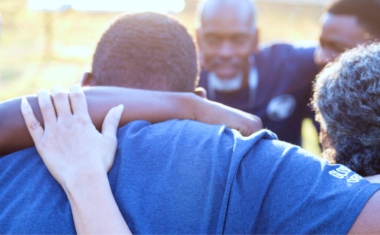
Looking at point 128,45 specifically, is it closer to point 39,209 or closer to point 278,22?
point 39,209

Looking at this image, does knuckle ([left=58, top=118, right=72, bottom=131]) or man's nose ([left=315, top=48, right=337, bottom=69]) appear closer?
knuckle ([left=58, top=118, right=72, bottom=131])

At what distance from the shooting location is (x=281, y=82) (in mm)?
3744

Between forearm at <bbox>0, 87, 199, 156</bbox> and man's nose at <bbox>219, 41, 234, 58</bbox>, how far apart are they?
206 cm

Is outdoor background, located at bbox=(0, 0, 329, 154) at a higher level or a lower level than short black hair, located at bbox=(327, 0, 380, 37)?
lower

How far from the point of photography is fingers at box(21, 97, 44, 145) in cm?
137

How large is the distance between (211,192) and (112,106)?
2.05 feet

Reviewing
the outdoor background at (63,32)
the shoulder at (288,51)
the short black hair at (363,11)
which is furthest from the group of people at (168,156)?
the outdoor background at (63,32)

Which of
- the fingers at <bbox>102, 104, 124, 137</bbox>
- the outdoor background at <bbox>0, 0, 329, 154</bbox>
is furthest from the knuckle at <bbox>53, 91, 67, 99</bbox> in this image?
the outdoor background at <bbox>0, 0, 329, 154</bbox>

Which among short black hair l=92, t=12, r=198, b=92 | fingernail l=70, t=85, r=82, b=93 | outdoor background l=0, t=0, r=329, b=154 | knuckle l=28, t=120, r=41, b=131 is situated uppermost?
short black hair l=92, t=12, r=198, b=92

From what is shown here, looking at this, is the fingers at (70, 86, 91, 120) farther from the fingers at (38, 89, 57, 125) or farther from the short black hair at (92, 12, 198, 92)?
the short black hair at (92, 12, 198, 92)

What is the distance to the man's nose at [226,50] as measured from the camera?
3596 millimetres

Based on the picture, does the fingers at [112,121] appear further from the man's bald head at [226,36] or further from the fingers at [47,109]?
the man's bald head at [226,36]

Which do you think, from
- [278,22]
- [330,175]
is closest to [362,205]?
[330,175]

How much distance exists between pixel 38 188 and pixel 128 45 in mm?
793
